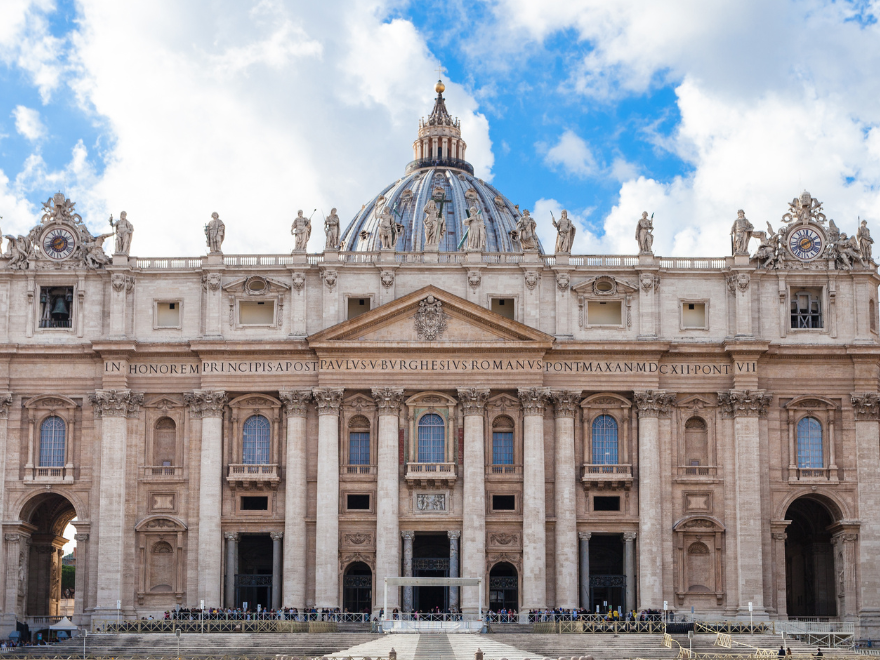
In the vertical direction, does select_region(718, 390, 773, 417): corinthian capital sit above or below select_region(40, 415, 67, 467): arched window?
above

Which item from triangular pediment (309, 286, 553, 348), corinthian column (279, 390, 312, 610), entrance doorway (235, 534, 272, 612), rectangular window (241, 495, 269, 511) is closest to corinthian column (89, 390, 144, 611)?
rectangular window (241, 495, 269, 511)

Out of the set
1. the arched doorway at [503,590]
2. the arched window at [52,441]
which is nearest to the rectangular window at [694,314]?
the arched doorway at [503,590]

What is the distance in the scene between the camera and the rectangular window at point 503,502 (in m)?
77.3

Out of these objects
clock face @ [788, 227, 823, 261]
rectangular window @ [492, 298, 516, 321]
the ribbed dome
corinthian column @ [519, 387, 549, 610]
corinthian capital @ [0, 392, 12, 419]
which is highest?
the ribbed dome

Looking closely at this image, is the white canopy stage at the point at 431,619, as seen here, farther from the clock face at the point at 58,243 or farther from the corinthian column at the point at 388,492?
the clock face at the point at 58,243

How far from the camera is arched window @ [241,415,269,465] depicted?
78.3 m

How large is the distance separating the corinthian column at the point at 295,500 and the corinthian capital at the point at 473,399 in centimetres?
806

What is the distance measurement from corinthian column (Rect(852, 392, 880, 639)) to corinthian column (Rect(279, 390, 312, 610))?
2885cm

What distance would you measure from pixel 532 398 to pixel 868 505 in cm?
1835

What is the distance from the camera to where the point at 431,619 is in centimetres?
7156

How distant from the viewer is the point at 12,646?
71062mm

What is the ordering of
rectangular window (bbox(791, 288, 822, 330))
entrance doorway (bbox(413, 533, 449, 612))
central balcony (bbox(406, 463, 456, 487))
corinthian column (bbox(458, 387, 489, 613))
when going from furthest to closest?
rectangular window (bbox(791, 288, 822, 330)), entrance doorway (bbox(413, 533, 449, 612)), central balcony (bbox(406, 463, 456, 487)), corinthian column (bbox(458, 387, 489, 613))

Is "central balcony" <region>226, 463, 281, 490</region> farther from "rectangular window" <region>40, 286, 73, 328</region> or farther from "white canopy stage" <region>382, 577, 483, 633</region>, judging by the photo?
"rectangular window" <region>40, 286, 73, 328</region>

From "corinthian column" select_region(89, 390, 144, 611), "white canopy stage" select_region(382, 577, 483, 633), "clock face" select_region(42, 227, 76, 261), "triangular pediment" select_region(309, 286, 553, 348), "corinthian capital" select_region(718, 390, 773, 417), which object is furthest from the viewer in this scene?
"clock face" select_region(42, 227, 76, 261)
